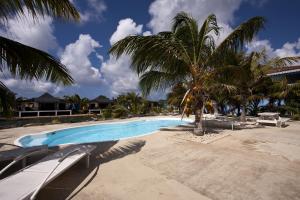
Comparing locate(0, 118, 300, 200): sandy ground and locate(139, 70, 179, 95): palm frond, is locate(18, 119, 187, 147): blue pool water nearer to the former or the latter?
locate(139, 70, 179, 95): palm frond

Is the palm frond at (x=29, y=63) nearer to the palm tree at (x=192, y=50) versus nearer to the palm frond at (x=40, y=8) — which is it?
the palm frond at (x=40, y=8)

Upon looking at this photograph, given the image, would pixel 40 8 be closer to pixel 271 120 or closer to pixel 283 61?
pixel 271 120

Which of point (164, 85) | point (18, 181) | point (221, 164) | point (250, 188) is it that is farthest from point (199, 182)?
point (164, 85)

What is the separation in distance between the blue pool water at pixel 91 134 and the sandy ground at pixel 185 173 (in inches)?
176

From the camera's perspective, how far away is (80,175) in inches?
166

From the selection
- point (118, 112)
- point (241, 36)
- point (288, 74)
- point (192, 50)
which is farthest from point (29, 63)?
point (288, 74)

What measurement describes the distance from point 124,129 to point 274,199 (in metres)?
12.2

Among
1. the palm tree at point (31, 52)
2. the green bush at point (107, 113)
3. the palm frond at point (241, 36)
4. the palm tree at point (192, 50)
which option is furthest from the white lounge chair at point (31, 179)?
the green bush at point (107, 113)

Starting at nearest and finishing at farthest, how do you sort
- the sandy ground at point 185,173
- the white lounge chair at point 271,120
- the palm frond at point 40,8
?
the sandy ground at point 185,173
the palm frond at point 40,8
the white lounge chair at point 271,120

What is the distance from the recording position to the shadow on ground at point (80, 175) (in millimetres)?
3441

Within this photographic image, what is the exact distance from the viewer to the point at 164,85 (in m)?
9.34

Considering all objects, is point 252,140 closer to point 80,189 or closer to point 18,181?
point 80,189

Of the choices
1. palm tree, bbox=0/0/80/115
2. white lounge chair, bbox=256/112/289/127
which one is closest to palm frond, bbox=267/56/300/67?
white lounge chair, bbox=256/112/289/127

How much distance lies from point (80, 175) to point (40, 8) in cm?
356
